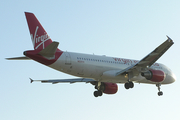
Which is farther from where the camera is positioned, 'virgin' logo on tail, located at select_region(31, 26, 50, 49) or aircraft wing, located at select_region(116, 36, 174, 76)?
aircraft wing, located at select_region(116, 36, 174, 76)

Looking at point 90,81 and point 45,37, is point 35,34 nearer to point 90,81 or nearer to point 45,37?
point 45,37

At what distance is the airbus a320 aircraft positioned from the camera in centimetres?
3247

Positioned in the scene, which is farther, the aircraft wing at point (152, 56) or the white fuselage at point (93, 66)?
the white fuselage at point (93, 66)

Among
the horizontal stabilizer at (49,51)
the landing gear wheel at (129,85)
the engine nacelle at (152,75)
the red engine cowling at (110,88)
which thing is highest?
the horizontal stabilizer at (49,51)

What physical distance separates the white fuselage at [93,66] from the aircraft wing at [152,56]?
3.78 feet

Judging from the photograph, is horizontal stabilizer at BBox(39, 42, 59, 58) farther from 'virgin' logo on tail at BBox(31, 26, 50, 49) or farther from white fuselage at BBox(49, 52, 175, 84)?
'virgin' logo on tail at BBox(31, 26, 50, 49)

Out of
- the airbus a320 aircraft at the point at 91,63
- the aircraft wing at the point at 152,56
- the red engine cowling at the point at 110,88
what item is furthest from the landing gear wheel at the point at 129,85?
the red engine cowling at the point at 110,88

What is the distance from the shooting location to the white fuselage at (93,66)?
33.6 metres

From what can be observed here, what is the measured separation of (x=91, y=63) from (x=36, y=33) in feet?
21.5

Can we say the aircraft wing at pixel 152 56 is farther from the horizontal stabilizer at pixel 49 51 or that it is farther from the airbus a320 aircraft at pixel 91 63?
the horizontal stabilizer at pixel 49 51

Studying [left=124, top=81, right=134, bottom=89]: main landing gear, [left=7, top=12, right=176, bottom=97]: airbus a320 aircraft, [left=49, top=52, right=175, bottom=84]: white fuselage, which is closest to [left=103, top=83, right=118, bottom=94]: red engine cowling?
[left=7, top=12, right=176, bottom=97]: airbus a320 aircraft

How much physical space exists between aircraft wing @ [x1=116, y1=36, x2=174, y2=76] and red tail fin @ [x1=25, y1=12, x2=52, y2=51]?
887 cm

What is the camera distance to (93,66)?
35.3m

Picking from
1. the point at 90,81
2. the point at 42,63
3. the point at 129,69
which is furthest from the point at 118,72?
the point at 42,63
